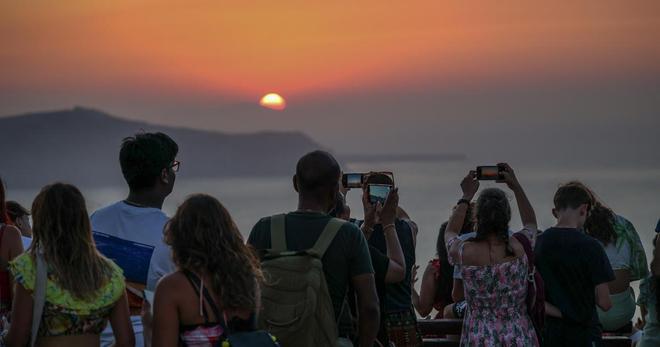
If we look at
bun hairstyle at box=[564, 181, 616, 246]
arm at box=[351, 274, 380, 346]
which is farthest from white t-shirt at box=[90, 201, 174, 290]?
bun hairstyle at box=[564, 181, 616, 246]

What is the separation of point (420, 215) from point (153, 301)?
803 cm

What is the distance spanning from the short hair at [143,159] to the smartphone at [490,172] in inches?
88.0

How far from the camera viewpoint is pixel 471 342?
7145 millimetres

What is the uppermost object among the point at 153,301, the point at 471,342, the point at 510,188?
the point at 510,188

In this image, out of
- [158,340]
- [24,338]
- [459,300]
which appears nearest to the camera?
[158,340]

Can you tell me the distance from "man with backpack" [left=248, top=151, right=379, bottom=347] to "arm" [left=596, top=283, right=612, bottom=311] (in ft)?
7.11

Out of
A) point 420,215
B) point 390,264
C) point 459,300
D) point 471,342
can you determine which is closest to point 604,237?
A: point 459,300

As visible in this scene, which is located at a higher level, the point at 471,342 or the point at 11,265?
the point at 11,265

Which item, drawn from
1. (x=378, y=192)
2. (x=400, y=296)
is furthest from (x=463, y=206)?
(x=378, y=192)

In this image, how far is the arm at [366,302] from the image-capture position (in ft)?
18.3

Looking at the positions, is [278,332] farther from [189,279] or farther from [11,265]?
[11,265]

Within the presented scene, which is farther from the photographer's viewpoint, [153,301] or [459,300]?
[459,300]

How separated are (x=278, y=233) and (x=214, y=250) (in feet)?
2.46

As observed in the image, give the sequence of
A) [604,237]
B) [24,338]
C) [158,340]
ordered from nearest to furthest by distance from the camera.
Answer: [158,340], [24,338], [604,237]
